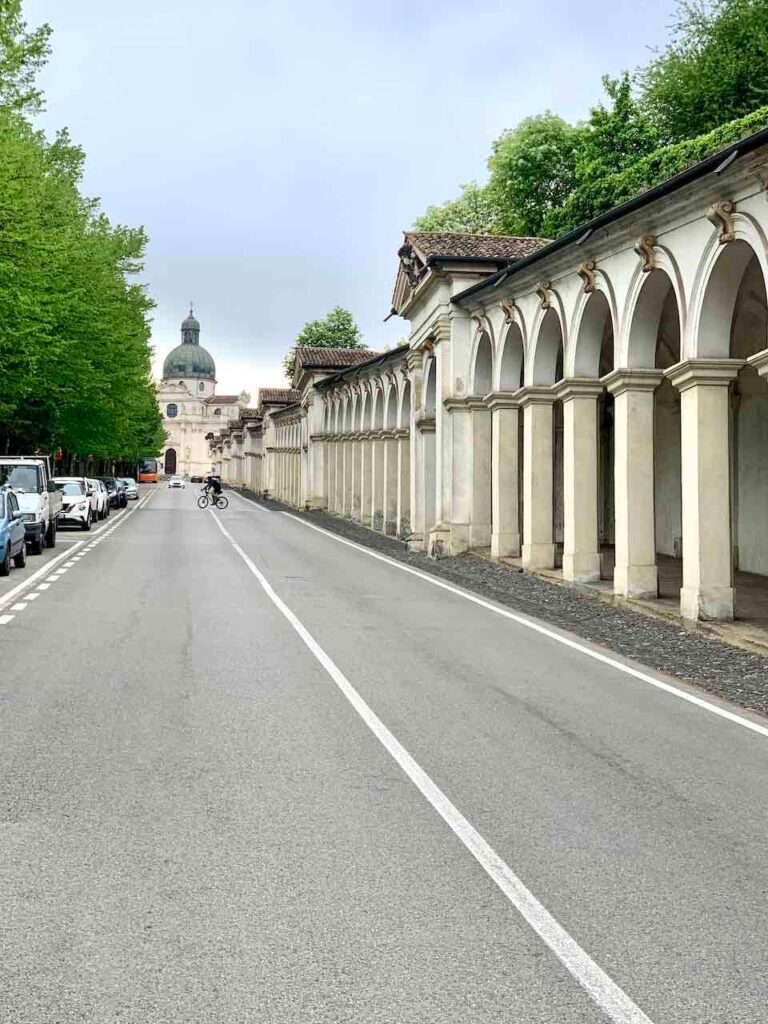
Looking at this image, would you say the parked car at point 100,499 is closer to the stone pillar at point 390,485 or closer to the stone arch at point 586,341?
the stone pillar at point 390,485

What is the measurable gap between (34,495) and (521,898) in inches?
1002

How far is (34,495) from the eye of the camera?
28766 mm

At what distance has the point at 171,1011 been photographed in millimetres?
3779

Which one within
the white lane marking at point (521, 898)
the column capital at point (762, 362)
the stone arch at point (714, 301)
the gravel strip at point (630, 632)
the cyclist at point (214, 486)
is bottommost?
the gravel strip at point (630, 632)

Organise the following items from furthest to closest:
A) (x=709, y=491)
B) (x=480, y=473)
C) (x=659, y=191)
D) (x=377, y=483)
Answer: (x=377, y=483), (x=480, y=473), (x=659, y=191), (x=709, y=491)

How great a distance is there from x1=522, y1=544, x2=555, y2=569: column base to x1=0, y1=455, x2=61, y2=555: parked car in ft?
37.4

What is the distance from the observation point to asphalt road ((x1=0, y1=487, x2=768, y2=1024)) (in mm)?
4000

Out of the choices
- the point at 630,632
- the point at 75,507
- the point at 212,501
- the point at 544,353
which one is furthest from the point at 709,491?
the point at 212,501

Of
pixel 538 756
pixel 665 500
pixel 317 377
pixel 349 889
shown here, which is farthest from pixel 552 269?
pixel 317 377

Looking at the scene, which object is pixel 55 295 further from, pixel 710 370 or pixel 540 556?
pixel 710 370

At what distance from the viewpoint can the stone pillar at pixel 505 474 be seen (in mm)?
25516

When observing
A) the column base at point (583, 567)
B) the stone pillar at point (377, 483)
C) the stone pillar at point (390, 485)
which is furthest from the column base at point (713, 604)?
the stone pillar at point (377, 483)

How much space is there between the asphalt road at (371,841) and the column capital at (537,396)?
1122 centimetres

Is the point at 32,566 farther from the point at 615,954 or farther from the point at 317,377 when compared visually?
the point at 317,377
